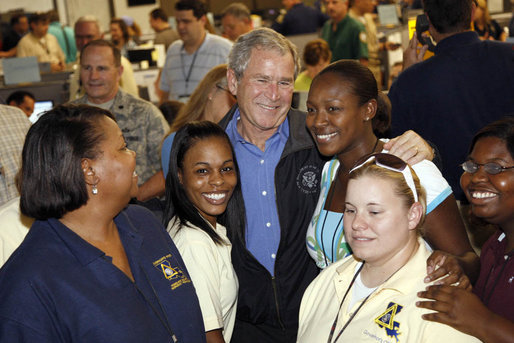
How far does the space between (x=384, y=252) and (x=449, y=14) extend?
1868 mm

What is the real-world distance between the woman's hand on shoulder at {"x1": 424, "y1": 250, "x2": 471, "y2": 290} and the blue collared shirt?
0.81 m

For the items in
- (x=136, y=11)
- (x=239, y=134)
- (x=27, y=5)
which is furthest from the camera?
(x=136, y=11)

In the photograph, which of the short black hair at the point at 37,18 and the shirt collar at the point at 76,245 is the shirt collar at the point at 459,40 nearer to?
the shirt collar at the point at 76,245

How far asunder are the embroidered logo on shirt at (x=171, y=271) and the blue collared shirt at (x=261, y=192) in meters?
0.53

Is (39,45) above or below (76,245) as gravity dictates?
below

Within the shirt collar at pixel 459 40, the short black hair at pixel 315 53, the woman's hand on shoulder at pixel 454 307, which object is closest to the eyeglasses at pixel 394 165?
the woman's hand on shoulder at pixel 454 307

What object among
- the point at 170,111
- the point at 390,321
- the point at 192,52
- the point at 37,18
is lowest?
the point at 170,111

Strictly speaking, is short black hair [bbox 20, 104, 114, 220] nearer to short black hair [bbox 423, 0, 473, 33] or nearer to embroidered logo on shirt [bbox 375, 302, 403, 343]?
embroidered logo on shirt [bbox 375, 302, 403, 343]

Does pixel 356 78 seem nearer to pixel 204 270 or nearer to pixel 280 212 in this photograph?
pixel 280 212

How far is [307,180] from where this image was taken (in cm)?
244

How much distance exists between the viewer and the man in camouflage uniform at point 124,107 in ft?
13.2

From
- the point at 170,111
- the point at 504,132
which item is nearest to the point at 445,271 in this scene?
the point at 504,132

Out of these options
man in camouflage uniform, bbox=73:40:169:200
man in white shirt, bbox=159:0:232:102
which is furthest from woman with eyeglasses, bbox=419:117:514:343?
man in white shirt, bbox=159:0:232:102

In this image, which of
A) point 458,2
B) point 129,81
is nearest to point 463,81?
point 458,2
